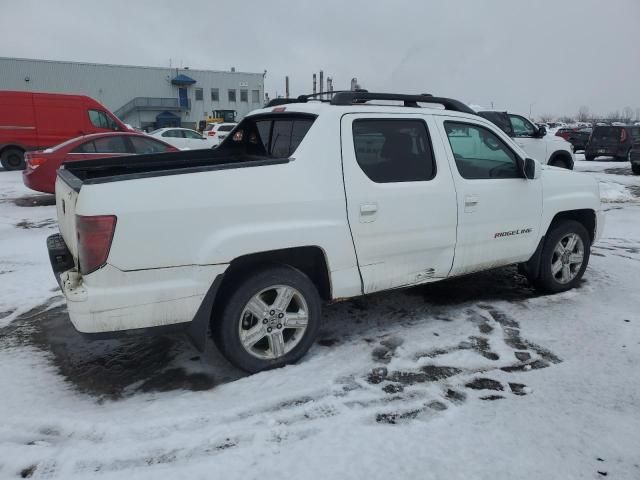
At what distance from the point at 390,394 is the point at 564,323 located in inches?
76.7

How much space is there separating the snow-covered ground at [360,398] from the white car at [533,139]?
8161mm

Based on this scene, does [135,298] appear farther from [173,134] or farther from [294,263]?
[173,134]

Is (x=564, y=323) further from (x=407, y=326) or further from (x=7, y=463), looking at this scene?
(x=7, y=463)

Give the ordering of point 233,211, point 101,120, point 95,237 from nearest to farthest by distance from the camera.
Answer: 1. point 95,237
2. point 233,211
3. point 101,120

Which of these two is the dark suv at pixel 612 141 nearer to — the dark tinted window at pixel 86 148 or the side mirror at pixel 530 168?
the side mirror at pixel 530 168

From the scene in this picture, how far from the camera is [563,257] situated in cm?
486

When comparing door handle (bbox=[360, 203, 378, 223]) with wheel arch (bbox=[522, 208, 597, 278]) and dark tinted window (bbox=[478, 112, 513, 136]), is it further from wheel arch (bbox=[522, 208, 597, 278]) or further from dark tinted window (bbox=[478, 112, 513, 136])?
dark tinted window (bbox=[478, 112, 513, 136])

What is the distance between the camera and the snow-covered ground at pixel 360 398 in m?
2.49

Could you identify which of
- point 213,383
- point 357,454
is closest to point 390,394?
point 357,454

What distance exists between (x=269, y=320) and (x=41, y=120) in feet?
52.7

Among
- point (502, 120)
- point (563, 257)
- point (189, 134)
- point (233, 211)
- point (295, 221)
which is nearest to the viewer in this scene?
point (233, 211)

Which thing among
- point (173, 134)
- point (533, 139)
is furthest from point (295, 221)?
point (173, 134)

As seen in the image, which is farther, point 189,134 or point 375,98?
point 189,134

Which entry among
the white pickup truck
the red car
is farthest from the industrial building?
the white pickup truck
